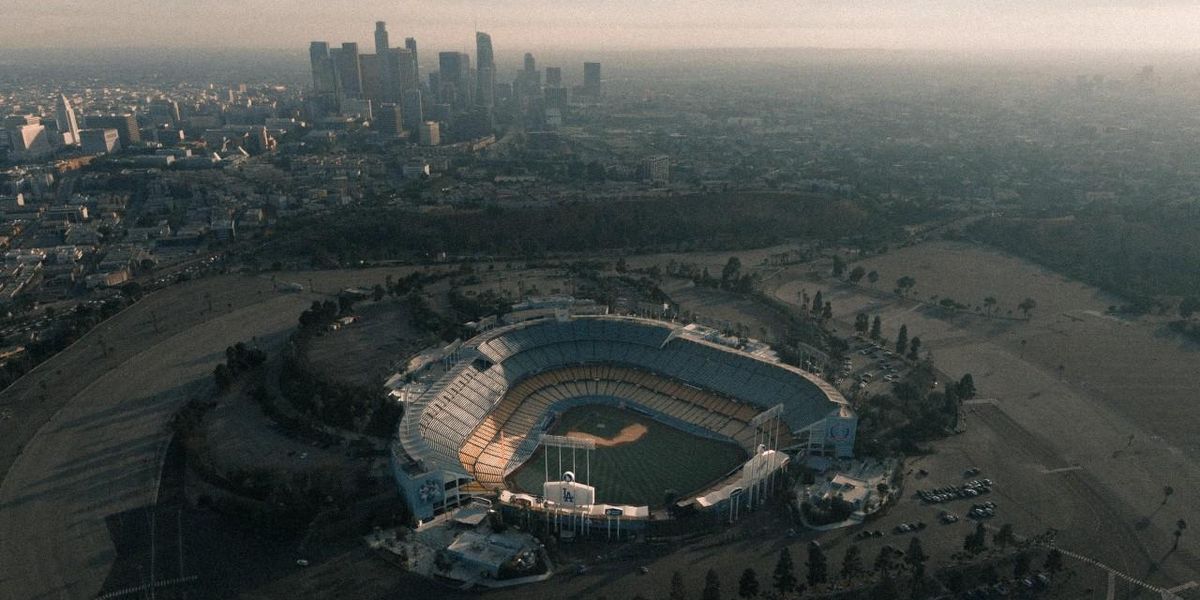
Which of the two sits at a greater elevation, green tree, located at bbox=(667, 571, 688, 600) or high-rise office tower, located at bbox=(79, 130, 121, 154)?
high-rise office tower, located at bbox=(79, 130, 121, 154)

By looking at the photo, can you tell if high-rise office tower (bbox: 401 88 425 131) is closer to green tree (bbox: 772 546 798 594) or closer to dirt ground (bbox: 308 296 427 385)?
dirt ground (bbox: 308 296 427 385)

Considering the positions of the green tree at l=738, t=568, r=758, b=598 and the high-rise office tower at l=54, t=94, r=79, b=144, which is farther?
the high-rise office tower at l=54, t=94, r=79, b=144

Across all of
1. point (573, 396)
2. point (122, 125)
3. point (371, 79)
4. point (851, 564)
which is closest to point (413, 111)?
point (371, 79)

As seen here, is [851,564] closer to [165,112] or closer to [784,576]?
[784,576]

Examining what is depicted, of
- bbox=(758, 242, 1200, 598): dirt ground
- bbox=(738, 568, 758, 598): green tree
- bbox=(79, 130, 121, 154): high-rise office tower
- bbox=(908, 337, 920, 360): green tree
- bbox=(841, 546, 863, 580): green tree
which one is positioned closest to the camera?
bbox=(738, 568, 758, 598): green tree

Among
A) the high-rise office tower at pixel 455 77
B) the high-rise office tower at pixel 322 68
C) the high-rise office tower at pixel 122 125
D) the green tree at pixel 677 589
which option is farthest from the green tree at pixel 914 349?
the high-rise office tower at pixel 322 68

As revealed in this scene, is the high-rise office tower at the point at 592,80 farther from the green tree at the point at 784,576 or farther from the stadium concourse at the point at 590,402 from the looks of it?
the green tree at the point at 784,576

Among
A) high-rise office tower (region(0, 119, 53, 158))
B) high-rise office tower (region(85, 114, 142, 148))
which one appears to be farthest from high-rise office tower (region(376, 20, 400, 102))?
high-rise office tower (region(0, 119, 53, 158))

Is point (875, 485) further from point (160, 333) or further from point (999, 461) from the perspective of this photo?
point (160, 333)
